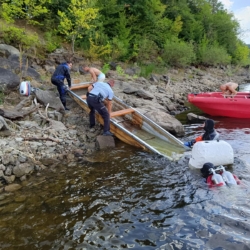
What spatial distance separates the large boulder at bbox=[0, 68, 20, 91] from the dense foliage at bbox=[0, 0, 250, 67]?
500 cm

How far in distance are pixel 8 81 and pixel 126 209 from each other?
253 inches

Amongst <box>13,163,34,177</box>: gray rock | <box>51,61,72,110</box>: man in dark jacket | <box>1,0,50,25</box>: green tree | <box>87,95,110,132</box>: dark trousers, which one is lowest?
<box>13,163,34,177</box>: gray rock

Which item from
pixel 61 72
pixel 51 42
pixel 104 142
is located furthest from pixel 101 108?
pixel 51 42

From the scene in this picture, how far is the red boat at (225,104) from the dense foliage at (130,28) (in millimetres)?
7779

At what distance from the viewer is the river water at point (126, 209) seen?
354cm

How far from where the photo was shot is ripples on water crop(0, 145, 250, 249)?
3.54 meters

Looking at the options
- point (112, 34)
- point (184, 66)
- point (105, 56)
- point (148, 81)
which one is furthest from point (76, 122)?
point (184, 66)

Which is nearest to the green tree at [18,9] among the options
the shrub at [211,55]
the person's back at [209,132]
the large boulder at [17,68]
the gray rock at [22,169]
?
the large boulder at [17,68]

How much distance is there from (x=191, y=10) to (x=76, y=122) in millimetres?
29692

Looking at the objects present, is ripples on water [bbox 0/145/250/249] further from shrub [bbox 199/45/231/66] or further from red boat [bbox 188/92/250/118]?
shrub [bbox 199/45/231/66]

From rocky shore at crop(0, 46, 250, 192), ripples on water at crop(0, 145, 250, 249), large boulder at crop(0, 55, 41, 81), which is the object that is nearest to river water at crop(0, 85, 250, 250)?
ripples on water at crop(0, 145, 250, 249)

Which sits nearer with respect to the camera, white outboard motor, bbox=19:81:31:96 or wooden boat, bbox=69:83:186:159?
wooden boat, bbox=69:83:186:159

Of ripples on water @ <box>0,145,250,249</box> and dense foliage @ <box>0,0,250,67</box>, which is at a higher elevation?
dense foliage @ <box>0,0,250,67</box>

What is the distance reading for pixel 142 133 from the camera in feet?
25.2
